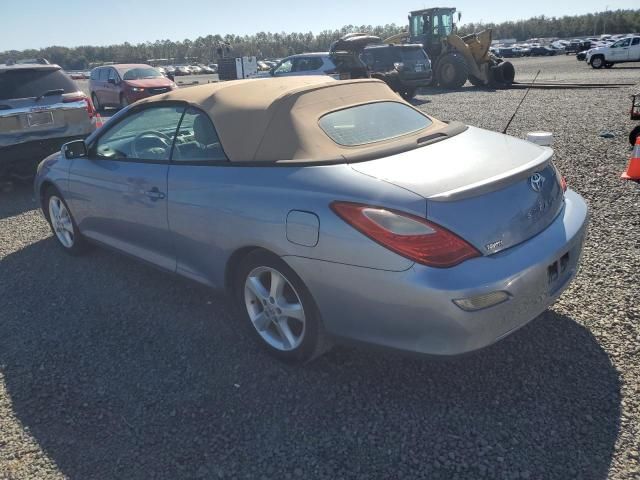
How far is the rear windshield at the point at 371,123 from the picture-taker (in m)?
3.18

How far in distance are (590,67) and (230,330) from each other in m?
34.8

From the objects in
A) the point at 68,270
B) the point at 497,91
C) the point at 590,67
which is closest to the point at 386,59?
the point at 497,91

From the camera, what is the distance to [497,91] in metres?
19.0

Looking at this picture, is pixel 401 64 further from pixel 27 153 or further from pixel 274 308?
pixel 274 308

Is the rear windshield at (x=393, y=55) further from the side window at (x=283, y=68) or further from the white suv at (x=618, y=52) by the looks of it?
the white suv at (x=618, y=52)

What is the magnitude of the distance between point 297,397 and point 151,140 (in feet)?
7.61

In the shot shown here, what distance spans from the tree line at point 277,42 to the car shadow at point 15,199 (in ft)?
290

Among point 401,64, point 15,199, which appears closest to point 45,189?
point 15,199

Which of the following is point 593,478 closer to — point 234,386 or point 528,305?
point 528,305

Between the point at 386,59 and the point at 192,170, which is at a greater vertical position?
the point at 386,59

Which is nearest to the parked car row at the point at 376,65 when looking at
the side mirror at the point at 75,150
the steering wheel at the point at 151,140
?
the side mirror at the point at 75,150

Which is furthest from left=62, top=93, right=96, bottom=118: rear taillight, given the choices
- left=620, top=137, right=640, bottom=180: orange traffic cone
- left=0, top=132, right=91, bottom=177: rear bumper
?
left=620, top=137, right=640, bottom=180: orange traffic cone

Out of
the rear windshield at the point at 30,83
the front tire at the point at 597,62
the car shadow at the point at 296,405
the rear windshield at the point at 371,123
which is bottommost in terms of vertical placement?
the car shadow at the point at 296,405

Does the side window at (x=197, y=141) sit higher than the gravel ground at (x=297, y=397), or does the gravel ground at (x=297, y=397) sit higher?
the side window at (x=197, y=141)
